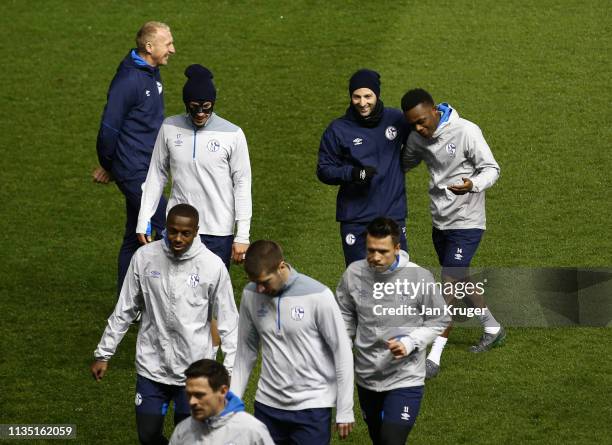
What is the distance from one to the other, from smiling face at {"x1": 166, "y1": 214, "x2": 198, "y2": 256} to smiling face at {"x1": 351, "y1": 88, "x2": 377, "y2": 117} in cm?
212

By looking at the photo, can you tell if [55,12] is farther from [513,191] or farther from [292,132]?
[513,191]

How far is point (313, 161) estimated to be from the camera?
48.1 feet

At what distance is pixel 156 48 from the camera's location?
1066cm

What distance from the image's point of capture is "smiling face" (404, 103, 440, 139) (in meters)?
9.48

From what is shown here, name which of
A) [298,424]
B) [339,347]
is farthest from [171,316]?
[339,347]

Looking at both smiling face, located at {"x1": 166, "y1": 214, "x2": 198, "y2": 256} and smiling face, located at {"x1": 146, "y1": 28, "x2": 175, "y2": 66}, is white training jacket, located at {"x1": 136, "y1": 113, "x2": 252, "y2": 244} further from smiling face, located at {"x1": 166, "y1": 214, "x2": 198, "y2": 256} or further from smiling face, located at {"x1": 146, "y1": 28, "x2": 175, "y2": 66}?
smiling face, located at {"x1": 166, "y1": 214, "x2": 198, "y2": 256}

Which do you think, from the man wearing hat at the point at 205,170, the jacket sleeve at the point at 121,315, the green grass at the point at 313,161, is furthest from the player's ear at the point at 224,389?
the man wearing hat at the point at 205,170

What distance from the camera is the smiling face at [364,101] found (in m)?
9.49

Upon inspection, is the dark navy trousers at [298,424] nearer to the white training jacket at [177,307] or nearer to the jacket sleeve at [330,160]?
the white training jacket at [177,307]

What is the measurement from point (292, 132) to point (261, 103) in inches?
35.8

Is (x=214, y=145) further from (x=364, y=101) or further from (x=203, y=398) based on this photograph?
(x=203, y=398)

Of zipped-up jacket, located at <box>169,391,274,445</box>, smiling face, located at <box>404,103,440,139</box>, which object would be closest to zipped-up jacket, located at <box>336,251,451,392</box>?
zipped-up jacket, located at <box>169,391,274,445</box>

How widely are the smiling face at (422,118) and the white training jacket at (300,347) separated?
8.16 ft

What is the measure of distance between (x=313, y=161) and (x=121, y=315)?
6.72 metres
